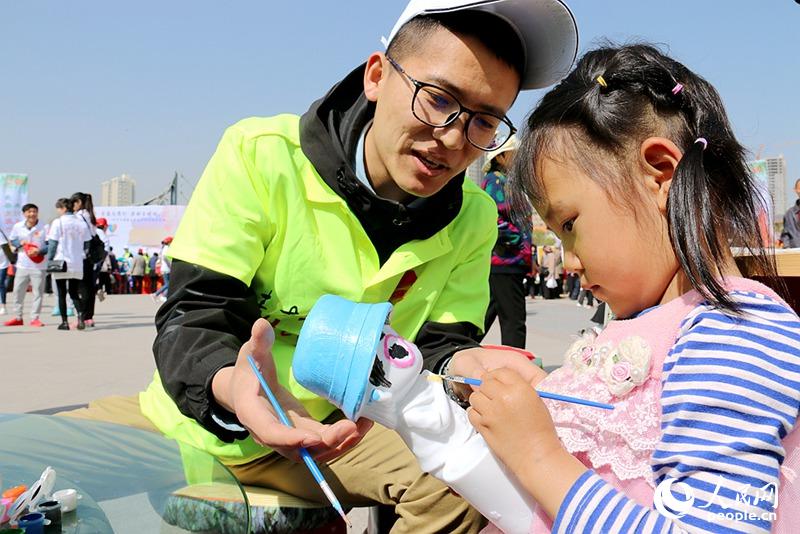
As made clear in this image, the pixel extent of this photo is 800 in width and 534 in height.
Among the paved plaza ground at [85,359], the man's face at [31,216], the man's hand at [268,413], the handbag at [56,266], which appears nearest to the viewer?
the man's hand at [268,413]

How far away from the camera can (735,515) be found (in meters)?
0.87

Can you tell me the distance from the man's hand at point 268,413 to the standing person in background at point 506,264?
10.0ft

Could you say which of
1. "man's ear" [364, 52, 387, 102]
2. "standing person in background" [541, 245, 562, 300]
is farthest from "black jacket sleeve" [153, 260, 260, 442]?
"standing person in background" [541, 245, 562, 300]

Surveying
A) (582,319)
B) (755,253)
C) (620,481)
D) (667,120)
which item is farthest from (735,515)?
(582,319)

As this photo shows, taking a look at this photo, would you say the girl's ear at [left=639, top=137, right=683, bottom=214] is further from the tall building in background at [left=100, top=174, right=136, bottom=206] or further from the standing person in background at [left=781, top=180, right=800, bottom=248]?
the tall building in background at [left=100, top=174, right=136, bottom=206]

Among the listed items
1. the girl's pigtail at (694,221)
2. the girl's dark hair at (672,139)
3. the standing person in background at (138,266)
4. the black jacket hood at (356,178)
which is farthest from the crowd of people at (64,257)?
the standing person in background at (138,266)

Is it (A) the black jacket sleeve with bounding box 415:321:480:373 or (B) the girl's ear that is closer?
(B) the girl's ear

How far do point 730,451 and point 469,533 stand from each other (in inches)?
24.6

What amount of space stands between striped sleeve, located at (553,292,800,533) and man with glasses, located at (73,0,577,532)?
0.46m

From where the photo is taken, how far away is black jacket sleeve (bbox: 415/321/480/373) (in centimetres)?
162

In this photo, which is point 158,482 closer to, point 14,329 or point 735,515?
point 735,515

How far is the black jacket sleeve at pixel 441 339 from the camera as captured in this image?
162 centimetres

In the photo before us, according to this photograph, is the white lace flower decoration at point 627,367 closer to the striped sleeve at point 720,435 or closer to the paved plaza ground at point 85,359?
the striped sleeve at point 720,435

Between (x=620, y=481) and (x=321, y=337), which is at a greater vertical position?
(x=321, y=337)
